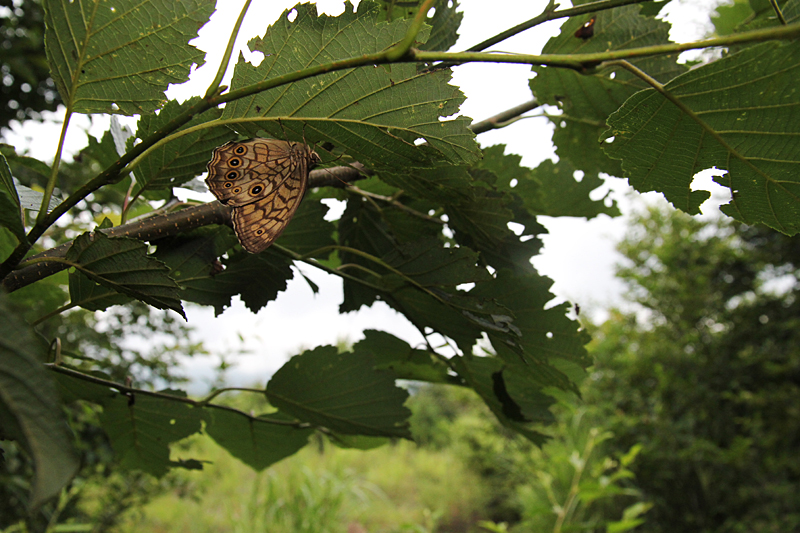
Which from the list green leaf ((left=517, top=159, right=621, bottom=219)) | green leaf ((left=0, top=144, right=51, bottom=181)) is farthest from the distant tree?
green leaf ((left=0, top=144, right=51, bottom=181))

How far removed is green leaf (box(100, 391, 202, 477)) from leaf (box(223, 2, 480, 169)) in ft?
1.40

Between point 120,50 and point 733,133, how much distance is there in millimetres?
503

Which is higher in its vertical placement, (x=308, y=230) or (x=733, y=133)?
(x=308, y=230)

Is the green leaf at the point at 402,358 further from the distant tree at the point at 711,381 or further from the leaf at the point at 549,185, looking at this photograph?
the distant tree at the point at 711,381

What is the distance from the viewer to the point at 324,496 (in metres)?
3.28

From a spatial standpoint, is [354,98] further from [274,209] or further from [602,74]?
[602,74]

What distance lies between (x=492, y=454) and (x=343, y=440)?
4017 mm

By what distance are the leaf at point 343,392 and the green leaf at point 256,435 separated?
8 cm

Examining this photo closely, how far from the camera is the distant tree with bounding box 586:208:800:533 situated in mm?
3068

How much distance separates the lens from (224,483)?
14.7 feet

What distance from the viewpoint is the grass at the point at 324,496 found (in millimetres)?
3070

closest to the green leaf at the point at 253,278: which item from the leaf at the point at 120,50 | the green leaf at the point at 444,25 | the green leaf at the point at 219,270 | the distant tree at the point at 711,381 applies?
the green leaf at the point at 219,270

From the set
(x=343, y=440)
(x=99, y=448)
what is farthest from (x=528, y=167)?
(x=99, y=448)

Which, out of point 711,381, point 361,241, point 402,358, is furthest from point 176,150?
point 711,381
